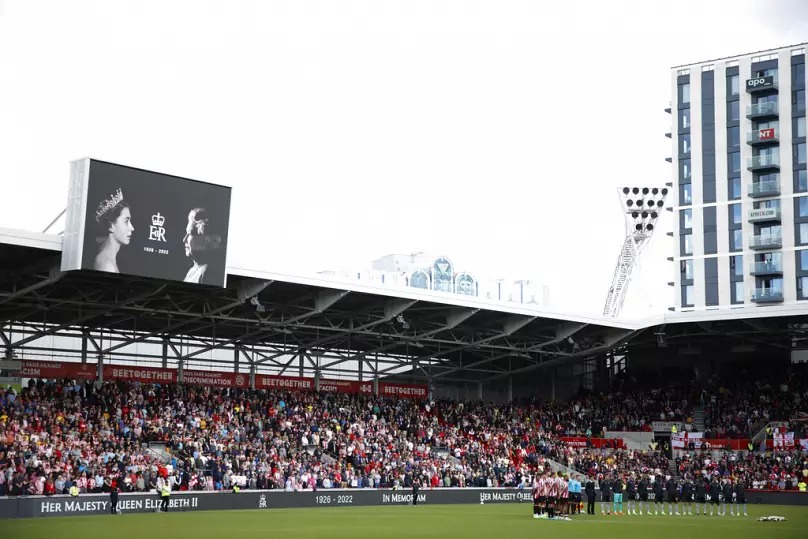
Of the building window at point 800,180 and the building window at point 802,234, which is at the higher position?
the building window at point 800,180

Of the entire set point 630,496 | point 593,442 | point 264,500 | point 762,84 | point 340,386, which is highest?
point 762,84

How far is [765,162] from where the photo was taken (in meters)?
104

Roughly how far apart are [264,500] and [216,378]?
44.6 feet

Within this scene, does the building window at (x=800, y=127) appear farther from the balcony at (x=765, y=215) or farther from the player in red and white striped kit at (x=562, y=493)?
the player in red and white striped kit at (x=562, y=493)

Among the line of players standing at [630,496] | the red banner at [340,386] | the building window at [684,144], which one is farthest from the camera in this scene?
the building window at [684,144]

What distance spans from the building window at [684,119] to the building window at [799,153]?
1093 cm

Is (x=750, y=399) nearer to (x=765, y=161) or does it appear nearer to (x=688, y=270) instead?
(x=765, y=161)

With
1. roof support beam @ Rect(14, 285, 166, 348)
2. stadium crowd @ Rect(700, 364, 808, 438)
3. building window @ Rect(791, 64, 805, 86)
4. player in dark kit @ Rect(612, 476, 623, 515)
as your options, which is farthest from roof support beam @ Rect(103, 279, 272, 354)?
building window @ Rect(791, 64, 805, 86)

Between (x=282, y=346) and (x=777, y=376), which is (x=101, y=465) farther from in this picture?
(x=777, y=376)

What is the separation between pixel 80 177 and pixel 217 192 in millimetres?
5935

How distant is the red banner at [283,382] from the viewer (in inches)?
2420

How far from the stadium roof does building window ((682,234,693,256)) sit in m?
41.6

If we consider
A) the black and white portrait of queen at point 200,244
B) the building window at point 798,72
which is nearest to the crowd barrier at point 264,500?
the black and white portrait of queen at point 200,244

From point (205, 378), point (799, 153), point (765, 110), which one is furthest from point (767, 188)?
point (205, 378)
